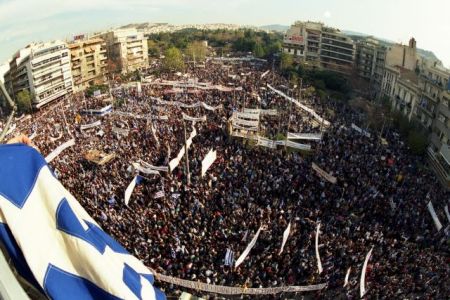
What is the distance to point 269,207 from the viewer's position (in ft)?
60.6

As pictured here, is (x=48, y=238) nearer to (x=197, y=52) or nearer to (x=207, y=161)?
(x=207, y=161)

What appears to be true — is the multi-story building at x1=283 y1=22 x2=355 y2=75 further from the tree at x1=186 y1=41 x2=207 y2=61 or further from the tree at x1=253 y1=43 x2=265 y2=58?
the tree at x1=186 y1=41 x2=207 y2=61

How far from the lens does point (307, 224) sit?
17156 millimetres

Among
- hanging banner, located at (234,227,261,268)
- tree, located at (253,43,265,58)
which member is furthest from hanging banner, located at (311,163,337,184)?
tree, located at (253,43,265,58)

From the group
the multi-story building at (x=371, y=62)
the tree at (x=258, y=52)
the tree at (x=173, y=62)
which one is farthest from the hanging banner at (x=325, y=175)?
the tree at (x=258, y=52)

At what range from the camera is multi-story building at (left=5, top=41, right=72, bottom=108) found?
56.4 metres

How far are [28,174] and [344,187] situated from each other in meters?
18.7

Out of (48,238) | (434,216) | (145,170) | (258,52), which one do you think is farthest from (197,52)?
(48,238)

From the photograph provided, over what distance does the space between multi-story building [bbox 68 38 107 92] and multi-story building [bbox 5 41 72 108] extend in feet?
12.3

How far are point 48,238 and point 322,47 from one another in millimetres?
80432

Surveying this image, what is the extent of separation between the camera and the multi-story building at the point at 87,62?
222 ft

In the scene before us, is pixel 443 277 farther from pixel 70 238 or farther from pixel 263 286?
pixel 70 238

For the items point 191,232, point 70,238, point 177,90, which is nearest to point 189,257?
point 191,232

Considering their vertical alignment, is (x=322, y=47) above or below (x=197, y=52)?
above
